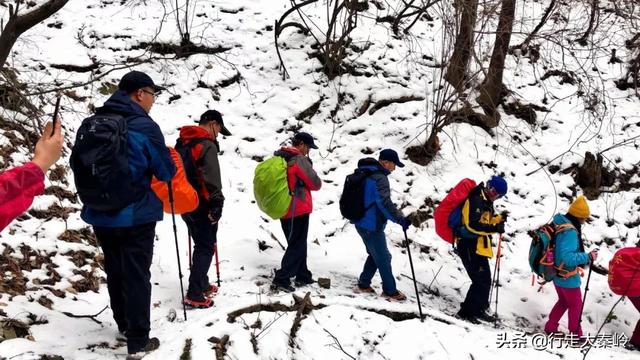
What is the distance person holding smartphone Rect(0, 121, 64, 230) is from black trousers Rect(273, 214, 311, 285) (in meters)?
3.47

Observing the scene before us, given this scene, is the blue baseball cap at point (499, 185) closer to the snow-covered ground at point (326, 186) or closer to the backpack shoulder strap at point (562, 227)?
the backpack shoulder strap at point (562, 227)

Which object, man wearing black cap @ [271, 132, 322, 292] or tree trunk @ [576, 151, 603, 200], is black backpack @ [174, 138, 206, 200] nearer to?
man wearing black cap @ [271, 132, 322, 292]

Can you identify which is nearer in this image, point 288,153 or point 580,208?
point 288,153

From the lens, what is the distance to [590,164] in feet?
30.8

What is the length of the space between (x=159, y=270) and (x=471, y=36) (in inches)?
240

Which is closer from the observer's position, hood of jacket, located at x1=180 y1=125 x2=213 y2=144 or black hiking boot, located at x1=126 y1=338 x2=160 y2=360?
black hiking boot, located at x1=126 y1=338 x2=160 y2=360

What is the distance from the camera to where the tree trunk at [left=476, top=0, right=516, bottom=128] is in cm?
887

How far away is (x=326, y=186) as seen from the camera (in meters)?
8.89

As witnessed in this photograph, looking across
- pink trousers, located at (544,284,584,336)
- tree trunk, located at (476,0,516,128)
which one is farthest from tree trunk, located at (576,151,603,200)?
pink trousers, located at (544,284,584,336)

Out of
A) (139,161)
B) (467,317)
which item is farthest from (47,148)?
(467,317)

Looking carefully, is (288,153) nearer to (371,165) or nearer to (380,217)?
(371,165)

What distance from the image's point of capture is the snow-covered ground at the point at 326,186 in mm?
4746

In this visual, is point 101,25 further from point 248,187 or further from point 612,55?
point 612,55

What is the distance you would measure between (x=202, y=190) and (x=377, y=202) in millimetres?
2094
